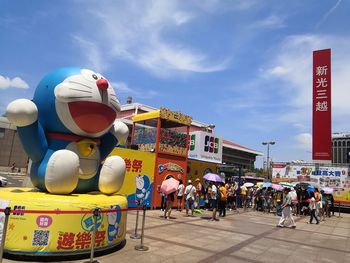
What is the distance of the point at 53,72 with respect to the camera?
7.68 m

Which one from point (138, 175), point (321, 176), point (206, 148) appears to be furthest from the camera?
point (321, 176)

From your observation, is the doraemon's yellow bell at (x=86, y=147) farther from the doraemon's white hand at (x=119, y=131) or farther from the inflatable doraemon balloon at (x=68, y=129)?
the doraemon's white hand at (x=119, y=131)

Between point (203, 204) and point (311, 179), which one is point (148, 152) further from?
point (311, 179)

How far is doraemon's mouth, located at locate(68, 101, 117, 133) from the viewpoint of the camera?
7.20 m

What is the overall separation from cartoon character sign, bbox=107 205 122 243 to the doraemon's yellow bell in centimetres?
153

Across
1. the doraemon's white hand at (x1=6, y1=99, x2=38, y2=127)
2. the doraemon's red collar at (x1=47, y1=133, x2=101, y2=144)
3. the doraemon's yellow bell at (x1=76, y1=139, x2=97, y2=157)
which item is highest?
the doraemon's white hand at (x1=6, y1=99, x2=38, y2=127)

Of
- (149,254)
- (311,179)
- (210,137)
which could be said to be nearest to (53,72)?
(149,254)

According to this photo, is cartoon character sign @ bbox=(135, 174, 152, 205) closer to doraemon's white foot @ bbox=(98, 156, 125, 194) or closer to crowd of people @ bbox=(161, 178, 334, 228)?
crowd of people @ bbox=(161, 178, 334, 228)

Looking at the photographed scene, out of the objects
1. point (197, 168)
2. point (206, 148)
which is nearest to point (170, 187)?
point (197, 168)

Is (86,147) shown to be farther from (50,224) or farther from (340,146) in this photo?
(340,146)

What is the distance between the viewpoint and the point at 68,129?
7.42 m

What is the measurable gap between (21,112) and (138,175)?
8.50 meters

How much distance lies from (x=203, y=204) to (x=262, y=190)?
5.71m

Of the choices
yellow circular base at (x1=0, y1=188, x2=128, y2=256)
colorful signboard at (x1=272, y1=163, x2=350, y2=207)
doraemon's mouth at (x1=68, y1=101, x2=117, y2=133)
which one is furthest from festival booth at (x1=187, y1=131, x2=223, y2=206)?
yellow circular base at (x1=0, y1=188, x2=128, y2=256)
